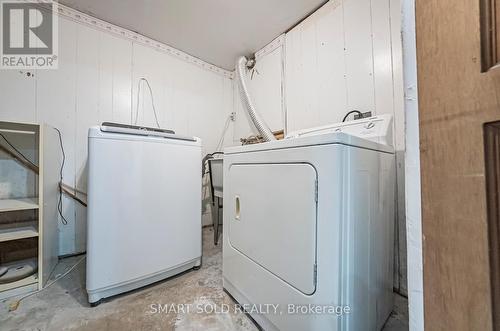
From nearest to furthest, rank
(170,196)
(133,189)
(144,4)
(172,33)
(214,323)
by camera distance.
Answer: (214,323) → (133,189) → (170,196) → (144,4) → (172,33)

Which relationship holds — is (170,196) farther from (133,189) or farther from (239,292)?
(239,292)

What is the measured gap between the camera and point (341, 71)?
156cm

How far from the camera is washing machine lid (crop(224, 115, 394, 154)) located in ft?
2.26

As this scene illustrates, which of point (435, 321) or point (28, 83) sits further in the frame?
point (28, 83)

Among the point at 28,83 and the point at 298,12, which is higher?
the point at 298,12

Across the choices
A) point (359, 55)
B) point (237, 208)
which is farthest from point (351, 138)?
point (359, 55)

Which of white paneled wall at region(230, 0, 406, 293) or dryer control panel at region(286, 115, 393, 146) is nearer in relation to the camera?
dryer control panel at region(286, 115, 393, 146)

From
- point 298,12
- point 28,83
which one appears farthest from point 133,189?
point 298,12

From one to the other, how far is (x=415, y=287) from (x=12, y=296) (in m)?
1.97

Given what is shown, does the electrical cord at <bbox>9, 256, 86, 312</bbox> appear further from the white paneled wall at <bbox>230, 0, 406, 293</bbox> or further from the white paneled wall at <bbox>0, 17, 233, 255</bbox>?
the white paneled wall at <bbox>230, 0, 406, 293</bbox>

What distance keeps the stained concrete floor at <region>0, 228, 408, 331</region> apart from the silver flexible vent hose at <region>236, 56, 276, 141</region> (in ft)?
4.51

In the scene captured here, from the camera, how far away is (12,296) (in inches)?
46.1

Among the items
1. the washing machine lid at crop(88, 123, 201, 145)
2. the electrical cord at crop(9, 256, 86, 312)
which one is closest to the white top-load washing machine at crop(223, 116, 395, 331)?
the washing machine lid at crop(88, 123, 201, 145)

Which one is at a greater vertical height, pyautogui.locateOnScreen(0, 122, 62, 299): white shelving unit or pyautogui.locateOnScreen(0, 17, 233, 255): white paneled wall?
pyautogui.locateOnScreen(0, 17, 233, 255): white paneled wall
